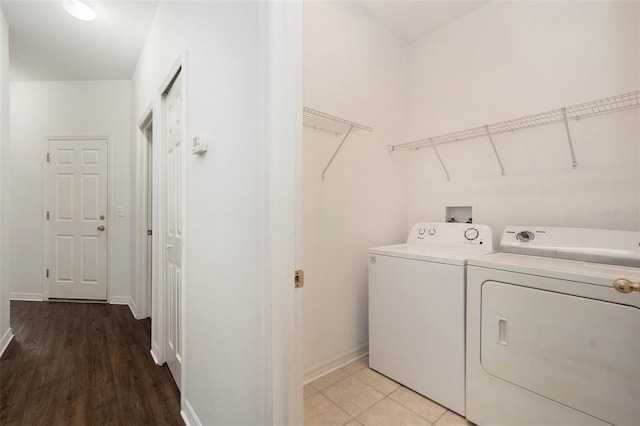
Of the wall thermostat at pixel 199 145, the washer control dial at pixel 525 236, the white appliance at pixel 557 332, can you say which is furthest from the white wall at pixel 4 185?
the washer control dial at pixel 525 236

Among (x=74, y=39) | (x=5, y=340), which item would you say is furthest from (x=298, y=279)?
(x=74, y=39)

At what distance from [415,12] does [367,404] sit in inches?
106

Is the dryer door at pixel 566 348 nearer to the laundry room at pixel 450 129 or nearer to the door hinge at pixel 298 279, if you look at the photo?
the laundry room at pixel 450 129

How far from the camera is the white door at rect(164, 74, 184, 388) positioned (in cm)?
176

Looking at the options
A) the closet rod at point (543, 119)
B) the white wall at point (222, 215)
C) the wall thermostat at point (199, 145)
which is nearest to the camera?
the white wall at point (222, 215)

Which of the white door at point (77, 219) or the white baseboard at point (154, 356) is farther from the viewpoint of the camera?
the white door at point (77, 219)

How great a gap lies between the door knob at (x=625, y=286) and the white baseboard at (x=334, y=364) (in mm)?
1586

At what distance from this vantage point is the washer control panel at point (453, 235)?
1.86 m

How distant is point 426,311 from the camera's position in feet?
5.58

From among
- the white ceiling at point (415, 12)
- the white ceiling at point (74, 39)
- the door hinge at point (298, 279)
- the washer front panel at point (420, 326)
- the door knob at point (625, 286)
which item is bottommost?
the washer front panel at point (420, 326)

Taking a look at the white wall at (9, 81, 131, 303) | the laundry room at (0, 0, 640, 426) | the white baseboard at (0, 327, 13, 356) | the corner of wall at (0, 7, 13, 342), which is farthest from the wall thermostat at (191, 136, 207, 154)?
the white wall at (9, 81, 131, 303)

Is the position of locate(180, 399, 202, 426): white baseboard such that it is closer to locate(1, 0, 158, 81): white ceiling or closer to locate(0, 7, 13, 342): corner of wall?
locate(0, 7, 13, 342): corner of wall

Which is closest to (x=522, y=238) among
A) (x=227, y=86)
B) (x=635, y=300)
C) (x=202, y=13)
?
(x=635, y=300)

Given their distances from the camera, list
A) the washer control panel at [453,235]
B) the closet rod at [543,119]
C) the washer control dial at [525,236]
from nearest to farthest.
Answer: the closet rod at [543,119]
the washer control dial at [525,236]
the washer control panel at [453,235]
